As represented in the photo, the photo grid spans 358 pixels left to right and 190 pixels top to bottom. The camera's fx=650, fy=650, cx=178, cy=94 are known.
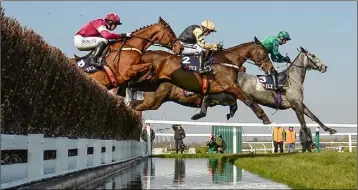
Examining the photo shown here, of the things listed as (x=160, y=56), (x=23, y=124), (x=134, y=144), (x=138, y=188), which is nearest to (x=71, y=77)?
(x=23, y=124)

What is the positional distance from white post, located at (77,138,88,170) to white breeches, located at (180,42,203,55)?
8219 millimetres

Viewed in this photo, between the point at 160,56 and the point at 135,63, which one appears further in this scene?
the point at 160,56

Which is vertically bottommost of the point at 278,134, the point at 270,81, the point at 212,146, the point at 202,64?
the point at 212,146

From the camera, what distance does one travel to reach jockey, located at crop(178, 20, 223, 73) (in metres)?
20.1

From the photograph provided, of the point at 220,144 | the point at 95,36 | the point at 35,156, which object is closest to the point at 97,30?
the point at 95,36

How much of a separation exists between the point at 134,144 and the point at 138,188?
510 inches

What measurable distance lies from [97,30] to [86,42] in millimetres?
484

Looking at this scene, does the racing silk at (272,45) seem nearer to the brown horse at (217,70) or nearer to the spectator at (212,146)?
the brown horse at (217,70)

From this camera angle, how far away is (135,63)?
62.2ft

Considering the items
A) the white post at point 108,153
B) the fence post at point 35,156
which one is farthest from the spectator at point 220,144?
A: the fence post at point 35,156

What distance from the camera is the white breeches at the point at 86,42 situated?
18750mm

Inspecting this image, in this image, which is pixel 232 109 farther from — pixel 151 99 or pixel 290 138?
pixel 290 138

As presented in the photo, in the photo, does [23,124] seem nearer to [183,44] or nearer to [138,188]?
[138,188]

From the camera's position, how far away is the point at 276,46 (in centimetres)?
2072
